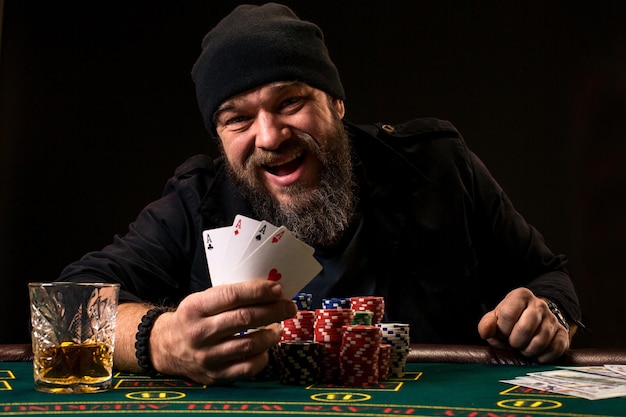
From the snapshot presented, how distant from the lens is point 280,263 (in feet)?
5.90

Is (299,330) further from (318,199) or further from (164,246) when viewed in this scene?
(164,246)

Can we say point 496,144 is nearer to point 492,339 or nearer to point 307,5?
point 307,5

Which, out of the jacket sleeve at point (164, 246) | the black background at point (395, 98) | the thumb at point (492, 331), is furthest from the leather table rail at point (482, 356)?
the black background at point (395, 98)

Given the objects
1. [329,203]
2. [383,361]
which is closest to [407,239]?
[329,203]

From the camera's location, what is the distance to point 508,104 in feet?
18.1

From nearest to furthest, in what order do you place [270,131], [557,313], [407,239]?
[557,313], [270,131], [407,239]

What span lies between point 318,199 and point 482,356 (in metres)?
0.87

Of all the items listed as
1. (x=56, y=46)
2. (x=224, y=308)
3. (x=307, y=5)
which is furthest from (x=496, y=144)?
(x=224, y=308)

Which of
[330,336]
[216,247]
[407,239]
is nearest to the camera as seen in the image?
[216,247]

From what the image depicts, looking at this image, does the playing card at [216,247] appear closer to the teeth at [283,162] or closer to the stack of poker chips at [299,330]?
the stack of poker chips at [299,330]

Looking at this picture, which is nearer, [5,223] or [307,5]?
[5,223]

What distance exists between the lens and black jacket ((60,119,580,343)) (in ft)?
9.67

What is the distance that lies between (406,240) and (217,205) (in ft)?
2.19

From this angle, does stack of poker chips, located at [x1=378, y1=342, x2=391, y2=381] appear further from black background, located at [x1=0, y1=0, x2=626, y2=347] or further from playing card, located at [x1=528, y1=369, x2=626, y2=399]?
black background, located at [x1=0, y1=0, x2=626, y2=347]
